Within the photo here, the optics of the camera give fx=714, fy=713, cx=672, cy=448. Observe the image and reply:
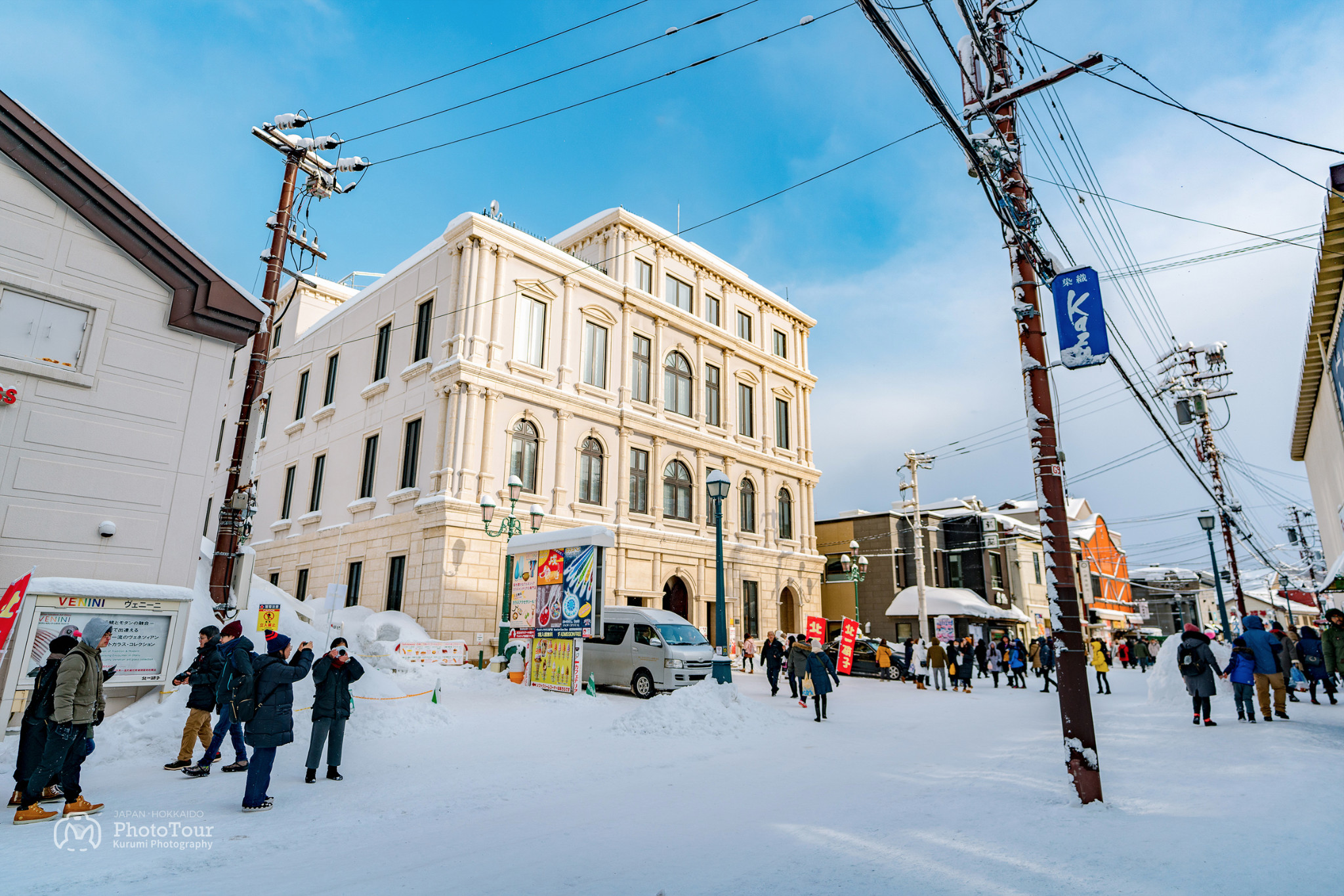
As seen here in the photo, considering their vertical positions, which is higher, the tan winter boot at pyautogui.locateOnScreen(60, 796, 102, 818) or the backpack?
the backpack

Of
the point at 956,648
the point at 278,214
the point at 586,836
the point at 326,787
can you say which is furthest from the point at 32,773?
the point at 956,648

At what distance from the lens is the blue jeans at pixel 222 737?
27.0ft

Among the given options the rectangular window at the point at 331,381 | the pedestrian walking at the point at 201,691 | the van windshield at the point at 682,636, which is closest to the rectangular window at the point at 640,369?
the rectangular window at the point at 331,381

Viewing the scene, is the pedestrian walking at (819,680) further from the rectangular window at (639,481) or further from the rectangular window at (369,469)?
the rectangular window at (369,469)

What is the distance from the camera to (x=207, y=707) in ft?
26.7

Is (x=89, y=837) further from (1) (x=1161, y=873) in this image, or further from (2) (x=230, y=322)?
(2) (x=230, y=322)

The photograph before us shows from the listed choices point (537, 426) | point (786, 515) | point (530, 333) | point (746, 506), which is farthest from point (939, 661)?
point (530, 333)

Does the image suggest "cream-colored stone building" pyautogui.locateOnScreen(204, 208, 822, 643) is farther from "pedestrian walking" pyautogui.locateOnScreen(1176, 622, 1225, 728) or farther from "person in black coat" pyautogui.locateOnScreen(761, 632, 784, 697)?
"pedestrian walking" pyautogui.locateOnScreen(1176, 622, 1225, 728)

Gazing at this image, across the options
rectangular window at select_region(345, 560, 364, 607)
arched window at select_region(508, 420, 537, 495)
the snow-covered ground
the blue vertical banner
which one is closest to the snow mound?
the snow-covered ground

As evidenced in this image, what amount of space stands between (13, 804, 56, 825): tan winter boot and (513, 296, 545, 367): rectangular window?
2052 cm

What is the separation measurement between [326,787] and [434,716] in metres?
4.22

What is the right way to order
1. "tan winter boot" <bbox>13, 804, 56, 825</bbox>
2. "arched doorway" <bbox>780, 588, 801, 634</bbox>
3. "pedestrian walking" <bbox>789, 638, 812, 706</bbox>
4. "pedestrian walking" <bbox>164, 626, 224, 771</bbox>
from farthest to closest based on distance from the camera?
"arched doorway" <bbox>780, 588, 801, 634</bbox> < "pedestrian walking" <bbox>789, 638, 812, 706</bbox> < "pedestrian walking" <bbox>164, 626, 224, 771</bbox> < "tan winter boot" <bbox>13, 804, 56, 825</bbox>

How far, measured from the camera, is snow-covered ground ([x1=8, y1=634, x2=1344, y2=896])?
15.8 feet

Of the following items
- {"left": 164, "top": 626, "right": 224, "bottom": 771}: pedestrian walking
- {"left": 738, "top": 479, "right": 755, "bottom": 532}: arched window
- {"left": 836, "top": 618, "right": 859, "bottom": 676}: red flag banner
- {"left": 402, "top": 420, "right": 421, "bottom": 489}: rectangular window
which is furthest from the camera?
{"left": 738, "top": 479, "right": 755, "bottom": 532}: arched window
